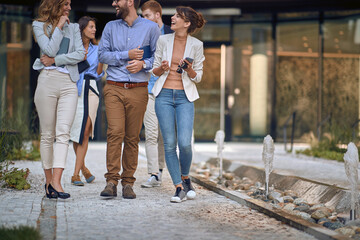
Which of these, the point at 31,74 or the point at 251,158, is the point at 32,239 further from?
the point at 31,74

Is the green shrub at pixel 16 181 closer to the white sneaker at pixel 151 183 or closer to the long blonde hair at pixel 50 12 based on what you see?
the white sneaker at pixel 151 183

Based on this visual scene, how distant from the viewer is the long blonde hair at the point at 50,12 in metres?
6.19

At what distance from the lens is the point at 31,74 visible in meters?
16.1

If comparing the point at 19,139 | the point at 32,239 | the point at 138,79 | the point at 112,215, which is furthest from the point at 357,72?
the point at 32,239

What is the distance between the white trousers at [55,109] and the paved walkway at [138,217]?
1.53 feet

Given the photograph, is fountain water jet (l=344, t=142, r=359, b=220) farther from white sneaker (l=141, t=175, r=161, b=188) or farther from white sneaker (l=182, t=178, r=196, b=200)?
white sneaker (l=141, t=175, r=161, b=188)

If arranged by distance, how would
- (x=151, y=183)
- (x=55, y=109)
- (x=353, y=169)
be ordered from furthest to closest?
1. (x=151, y=183)
2. (x=55, y=109)
3. (x=353, y=169)

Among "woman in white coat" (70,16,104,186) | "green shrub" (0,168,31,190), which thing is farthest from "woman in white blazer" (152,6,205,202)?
"green shrub" (0,168,31,190)

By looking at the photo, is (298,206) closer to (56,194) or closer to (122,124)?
(122,124)

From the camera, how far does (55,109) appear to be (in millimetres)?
6293

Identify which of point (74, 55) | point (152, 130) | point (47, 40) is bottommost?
point (152, 130)

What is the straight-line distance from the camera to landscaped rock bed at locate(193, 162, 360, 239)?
5332mm

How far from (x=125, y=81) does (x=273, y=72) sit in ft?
36.0

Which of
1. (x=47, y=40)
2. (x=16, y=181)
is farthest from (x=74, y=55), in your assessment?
(x=16, y=181)
